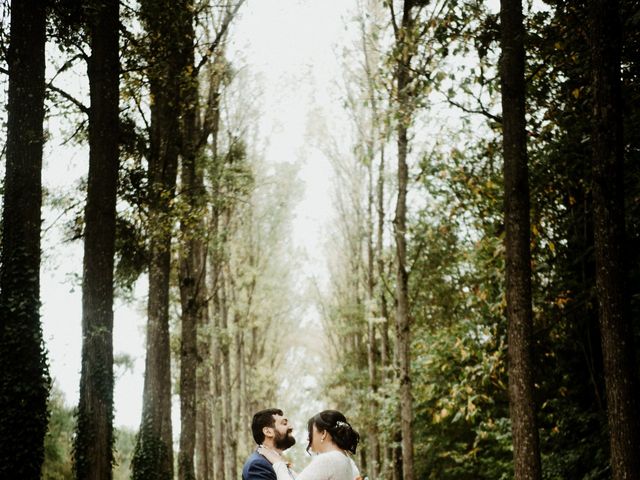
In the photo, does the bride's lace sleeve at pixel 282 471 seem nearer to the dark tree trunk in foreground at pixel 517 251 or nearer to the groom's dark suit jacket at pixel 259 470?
the groom's dark suit jacket at pixel 259 470

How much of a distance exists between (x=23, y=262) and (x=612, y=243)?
7.72 metres

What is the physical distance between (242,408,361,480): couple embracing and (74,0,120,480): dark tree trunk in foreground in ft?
14.4

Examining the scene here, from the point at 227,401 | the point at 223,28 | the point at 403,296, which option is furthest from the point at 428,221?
the point at 227,401

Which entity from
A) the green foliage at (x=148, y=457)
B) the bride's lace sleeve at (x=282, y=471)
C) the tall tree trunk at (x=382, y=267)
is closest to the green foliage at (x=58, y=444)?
the green foliage at (x=148, y=457)

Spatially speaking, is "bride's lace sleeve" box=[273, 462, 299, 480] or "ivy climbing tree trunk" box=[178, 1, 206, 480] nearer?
"bride's lace sleeve" box=[273, 462, 299, 480]

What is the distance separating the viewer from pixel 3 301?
874 centimetres

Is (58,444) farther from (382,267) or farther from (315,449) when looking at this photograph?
(315,449)

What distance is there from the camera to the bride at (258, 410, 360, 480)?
464cm

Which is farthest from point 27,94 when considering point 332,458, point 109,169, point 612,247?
point 612,247

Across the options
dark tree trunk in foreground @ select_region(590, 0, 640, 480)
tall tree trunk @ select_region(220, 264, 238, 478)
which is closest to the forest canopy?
dark tree trunk in foreground @ select_region(590, 0, 640, 480)

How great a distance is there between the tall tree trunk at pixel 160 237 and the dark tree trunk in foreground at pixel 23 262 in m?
3.00

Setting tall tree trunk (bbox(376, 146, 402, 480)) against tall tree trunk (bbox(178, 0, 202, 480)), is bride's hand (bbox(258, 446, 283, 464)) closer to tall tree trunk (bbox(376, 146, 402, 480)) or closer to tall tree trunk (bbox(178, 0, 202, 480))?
tall tree trunk (bbox(178, 0, 202, 480))

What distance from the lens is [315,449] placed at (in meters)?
4.89

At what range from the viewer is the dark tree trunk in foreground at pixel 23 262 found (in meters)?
8.31
